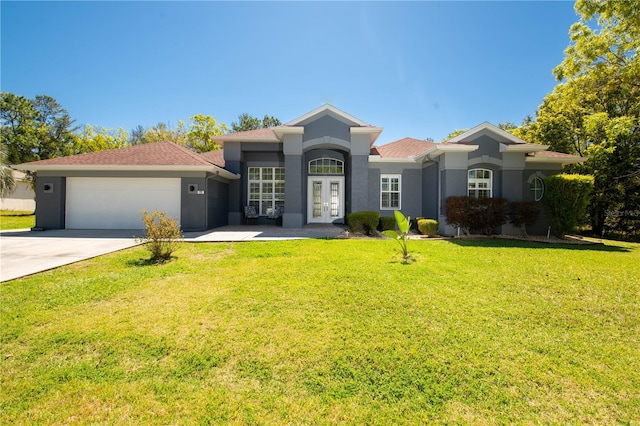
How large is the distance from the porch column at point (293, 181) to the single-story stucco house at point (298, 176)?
2.0 inches

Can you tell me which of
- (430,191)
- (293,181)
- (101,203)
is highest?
(293,181)

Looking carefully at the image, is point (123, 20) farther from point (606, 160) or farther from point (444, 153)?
point (606, 160)

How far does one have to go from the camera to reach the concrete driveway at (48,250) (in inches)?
247

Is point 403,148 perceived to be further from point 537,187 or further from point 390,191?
point 537,187

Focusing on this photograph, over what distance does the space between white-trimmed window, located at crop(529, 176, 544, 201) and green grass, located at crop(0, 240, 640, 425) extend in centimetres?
934

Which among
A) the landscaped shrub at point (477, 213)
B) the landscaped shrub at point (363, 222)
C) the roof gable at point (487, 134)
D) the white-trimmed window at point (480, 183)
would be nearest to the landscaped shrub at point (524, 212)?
the landscaped shrub at point (477, 213)

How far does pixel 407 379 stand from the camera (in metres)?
2.76

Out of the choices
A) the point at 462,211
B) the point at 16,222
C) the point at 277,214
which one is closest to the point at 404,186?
the point at 462,211

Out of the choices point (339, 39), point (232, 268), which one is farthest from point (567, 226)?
point (232, 268)

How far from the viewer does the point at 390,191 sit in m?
15.3

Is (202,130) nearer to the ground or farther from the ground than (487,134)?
farther from the ground

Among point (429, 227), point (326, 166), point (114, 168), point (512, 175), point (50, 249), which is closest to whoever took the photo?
point (50, 249)

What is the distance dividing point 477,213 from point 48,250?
15.4 m

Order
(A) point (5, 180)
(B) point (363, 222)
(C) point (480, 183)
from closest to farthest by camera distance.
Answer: (B) point (363, 222) → (C) point (480, 183) → (A) point (5, 180)
